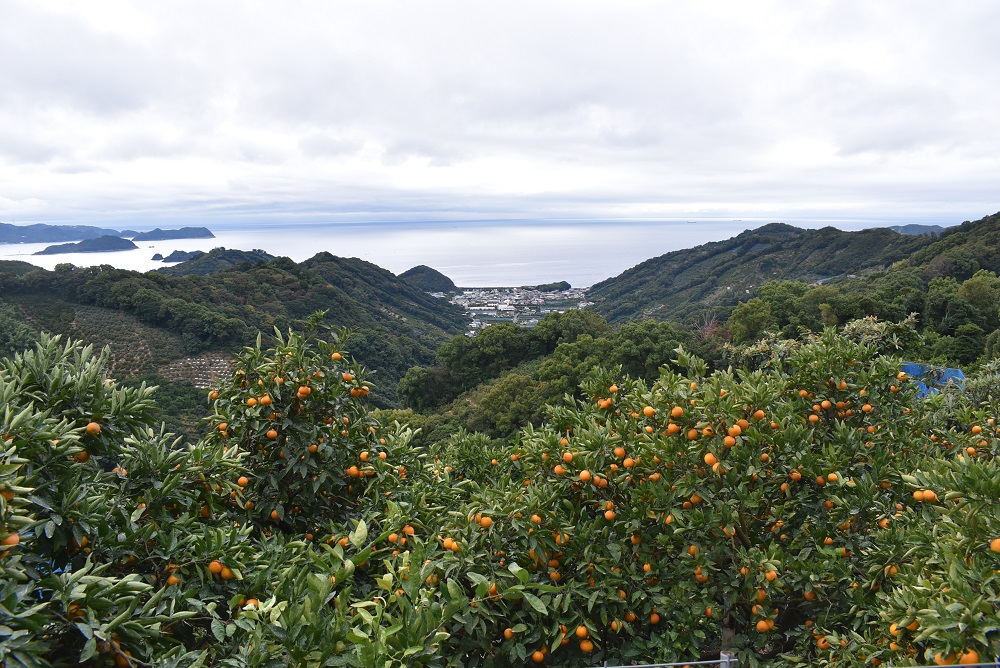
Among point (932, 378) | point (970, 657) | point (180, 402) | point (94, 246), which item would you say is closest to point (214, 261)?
point (94, 246)

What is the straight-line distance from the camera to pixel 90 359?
2398 millimetres

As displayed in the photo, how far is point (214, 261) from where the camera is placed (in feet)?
221

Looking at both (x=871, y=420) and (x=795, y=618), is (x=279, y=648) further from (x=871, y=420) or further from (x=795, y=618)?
(x=871, y=420)

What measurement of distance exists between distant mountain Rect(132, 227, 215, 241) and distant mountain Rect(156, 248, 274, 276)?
35460mm

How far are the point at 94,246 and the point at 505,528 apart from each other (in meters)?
90.1

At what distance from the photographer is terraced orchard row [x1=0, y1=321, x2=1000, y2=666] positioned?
5.38 feet

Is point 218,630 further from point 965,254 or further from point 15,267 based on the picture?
point 15,267

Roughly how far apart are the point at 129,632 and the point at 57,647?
0.21 m

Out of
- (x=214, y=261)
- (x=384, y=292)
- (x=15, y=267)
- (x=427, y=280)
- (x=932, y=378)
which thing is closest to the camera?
(x=932, y=378)

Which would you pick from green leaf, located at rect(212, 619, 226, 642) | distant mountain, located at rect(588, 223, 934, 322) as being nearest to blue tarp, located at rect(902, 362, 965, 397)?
green leaf, located at rect(212, 619, 226, 642)

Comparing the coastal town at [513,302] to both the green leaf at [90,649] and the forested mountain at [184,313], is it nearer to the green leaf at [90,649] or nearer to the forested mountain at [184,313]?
the forested mountain at [184,313]

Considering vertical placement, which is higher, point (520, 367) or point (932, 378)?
point (932, 378)

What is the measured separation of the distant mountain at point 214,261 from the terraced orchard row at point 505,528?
64254mm

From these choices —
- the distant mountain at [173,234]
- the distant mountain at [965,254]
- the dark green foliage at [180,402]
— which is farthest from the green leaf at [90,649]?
the distant mountain at [173,234]
